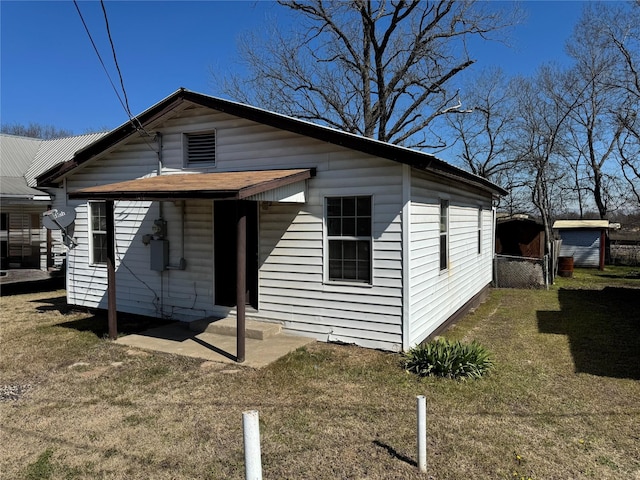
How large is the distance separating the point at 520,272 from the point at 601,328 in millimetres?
6366

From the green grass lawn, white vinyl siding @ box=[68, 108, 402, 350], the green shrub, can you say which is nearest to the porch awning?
white vinyl siding @ box=[68, 108, 402, 350]

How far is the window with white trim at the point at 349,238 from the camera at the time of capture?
7020 mm

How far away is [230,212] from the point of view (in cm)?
824

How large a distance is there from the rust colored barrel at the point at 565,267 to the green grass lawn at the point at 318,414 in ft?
39.1

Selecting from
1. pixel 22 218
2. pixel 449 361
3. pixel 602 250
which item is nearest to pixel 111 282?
pixel 449 361

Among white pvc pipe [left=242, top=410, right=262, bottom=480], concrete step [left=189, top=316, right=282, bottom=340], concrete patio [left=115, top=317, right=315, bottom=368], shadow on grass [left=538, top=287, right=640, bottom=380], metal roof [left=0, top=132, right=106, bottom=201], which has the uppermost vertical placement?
metal roof [left=0, top=132, right=106, bottom=201]

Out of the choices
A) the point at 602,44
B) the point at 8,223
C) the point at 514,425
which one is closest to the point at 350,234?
the point at 514,425

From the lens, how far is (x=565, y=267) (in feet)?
61.5

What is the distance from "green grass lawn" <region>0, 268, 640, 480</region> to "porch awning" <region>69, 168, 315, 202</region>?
228 centimetres

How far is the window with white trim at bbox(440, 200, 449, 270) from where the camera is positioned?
336 inches

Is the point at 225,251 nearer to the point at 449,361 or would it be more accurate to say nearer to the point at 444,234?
the point at 444,234

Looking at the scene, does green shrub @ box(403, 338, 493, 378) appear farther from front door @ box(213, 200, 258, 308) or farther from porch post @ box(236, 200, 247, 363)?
front door @ box(213, 200, 258, 308)

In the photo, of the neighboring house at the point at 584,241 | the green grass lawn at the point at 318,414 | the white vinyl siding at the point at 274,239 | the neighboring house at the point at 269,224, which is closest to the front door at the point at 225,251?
the neighboring house at the point at 269,224

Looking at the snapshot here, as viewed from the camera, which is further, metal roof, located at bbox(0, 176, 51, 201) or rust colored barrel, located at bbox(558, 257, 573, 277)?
rust colored barrel, located at bbox(558, 257, 573, 277)
